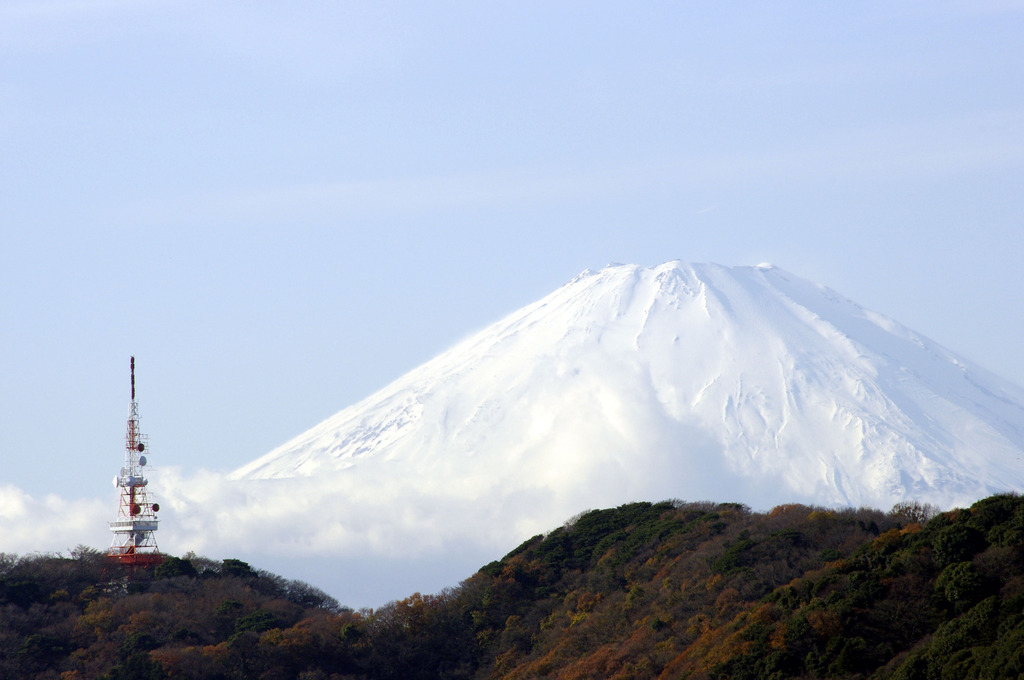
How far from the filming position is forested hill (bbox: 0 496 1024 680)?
40969mm

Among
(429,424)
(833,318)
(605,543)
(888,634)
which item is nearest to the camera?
(888,634)

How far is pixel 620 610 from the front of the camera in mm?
55094

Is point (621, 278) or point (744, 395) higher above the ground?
point (621, 278)

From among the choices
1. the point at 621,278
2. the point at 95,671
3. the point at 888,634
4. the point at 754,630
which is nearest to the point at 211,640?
the point at 95,671

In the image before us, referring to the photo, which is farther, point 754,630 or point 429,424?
point 429,424

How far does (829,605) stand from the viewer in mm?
43125

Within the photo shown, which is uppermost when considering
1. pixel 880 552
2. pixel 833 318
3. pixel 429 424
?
pixel 833 318

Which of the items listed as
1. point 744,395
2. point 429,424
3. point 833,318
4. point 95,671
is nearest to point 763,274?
point 833,318

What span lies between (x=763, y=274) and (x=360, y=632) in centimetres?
11775

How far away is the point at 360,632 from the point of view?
60.2 metres

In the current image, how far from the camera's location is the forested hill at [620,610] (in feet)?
134

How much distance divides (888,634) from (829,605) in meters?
2.33

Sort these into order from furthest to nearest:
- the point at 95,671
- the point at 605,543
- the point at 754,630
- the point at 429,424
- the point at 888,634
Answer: the point at 429,424
the point at 605,543
the point at 95,671
the point at 754,630
the point at 888,634

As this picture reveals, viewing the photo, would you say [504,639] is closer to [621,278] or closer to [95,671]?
[95,671]
